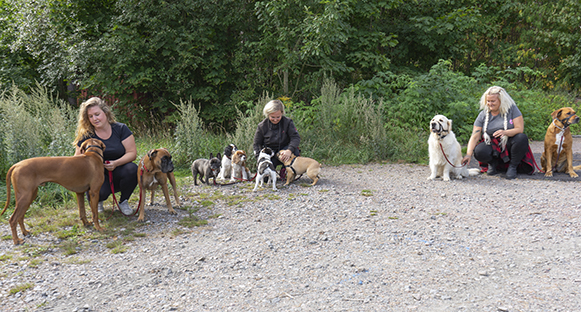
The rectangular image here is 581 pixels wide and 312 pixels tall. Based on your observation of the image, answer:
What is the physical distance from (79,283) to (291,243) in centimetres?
202

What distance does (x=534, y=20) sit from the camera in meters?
16.1

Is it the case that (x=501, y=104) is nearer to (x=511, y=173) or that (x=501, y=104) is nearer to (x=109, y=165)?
(x=511, y=173)

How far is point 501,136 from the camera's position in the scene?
670cm

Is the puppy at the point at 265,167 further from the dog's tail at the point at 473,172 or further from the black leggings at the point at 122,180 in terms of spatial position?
the dog's tail at the point at 473,172

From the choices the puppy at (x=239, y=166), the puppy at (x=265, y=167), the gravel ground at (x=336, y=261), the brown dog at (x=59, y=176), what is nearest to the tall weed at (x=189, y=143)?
the puppy at (x=239, y=166)

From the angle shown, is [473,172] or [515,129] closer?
[515,129]

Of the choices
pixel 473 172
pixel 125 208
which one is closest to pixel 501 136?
pixel 473 172

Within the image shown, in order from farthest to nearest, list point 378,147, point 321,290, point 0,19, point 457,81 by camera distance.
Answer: point 0,19, point 457,81, point 378,147, point 321,290

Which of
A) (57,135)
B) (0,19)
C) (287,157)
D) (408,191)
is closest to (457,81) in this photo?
(408,191)

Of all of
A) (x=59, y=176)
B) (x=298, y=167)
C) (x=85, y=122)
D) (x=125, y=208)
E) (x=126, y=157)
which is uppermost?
(x=85, y=122)

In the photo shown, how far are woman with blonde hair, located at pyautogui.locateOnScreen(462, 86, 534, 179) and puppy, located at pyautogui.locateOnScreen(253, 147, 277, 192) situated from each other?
335 centimetres

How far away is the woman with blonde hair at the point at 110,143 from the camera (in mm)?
4836

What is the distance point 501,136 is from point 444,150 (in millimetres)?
1095

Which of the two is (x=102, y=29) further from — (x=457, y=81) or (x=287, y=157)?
(x=457, y=81)
